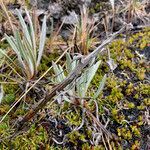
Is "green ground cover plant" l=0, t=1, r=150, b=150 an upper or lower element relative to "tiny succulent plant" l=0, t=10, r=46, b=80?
lower

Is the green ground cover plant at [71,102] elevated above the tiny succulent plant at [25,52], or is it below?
below

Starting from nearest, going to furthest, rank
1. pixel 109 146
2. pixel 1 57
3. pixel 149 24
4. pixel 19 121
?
pixel 19 121, pixel 109 146, pixel 1 57, pixel 149 24

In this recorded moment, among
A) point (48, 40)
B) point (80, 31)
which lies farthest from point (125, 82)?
point (48, 40)

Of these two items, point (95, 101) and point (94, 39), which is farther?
point (94, 39)

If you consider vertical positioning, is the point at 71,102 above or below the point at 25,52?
below

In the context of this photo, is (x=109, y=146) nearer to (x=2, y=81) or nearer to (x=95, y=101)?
(x=95, y=101)

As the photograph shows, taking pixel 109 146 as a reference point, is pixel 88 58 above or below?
above

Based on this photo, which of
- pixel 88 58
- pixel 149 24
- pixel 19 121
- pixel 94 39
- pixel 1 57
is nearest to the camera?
pixel 88 58

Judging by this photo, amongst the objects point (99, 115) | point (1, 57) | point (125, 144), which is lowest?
point (125, 144)

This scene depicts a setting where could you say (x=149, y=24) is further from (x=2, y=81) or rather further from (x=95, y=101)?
(x=2, y=81)
